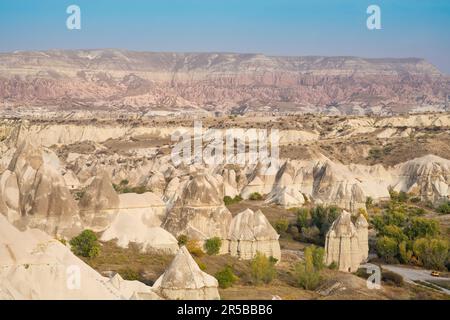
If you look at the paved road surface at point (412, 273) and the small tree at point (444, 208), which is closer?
the paved road surface at point (412, 273)

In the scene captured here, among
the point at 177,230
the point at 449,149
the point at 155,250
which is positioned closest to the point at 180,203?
the point at 177,230

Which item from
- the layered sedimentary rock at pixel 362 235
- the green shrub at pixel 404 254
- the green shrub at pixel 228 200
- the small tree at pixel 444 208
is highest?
the layered sedimentary rock at pixel 362 235

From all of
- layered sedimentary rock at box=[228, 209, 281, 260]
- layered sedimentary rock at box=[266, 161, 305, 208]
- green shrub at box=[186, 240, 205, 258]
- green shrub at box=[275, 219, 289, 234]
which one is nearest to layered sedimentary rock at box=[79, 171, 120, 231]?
green shrub at box=[186, 240, 205, 258]

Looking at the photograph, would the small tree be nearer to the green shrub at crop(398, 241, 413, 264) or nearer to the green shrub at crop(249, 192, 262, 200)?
the green shrub at crop(249, 192, 262, 200)

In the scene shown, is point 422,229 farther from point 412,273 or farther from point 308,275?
point 308,275

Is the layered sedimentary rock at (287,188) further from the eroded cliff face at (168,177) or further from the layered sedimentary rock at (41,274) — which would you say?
the layered sedimentary rock at (41,274)

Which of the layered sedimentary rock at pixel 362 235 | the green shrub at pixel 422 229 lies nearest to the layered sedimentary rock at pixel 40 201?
the layered sedimentary rock at pixel 362 235

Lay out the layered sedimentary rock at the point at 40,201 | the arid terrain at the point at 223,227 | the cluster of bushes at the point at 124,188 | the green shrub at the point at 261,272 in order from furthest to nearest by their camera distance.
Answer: the cluster of bushes at the point at 124,188, the layered sedimentary rock at the point at 40,201, the green shrub at the point at 261,272, the arid terrain at the point at 223,227
